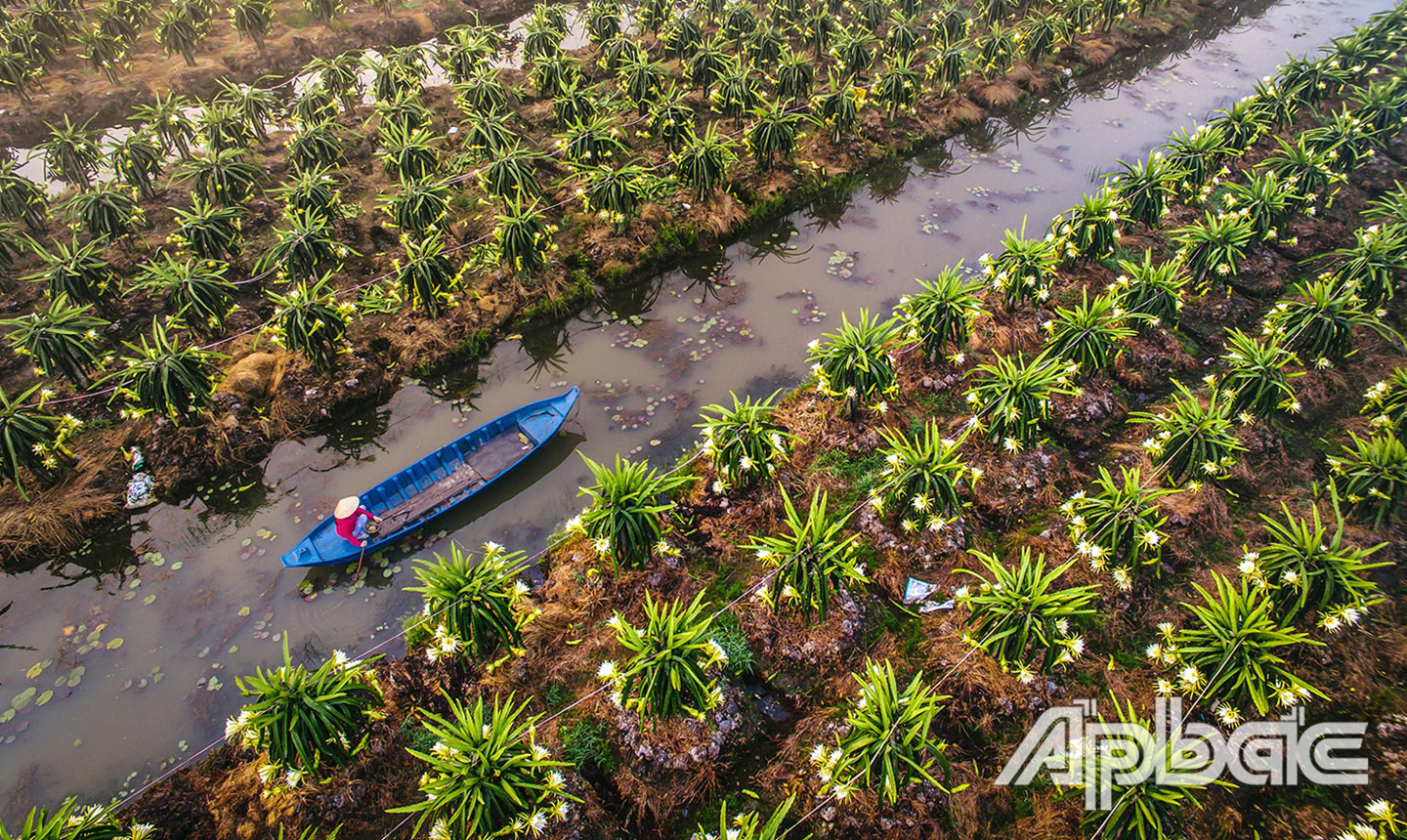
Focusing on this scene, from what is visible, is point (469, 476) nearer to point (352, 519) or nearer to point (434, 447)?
point (434, 447)

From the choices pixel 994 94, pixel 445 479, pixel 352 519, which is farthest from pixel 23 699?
pixel 994 94

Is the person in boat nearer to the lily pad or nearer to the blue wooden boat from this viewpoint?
the blue wooden boat

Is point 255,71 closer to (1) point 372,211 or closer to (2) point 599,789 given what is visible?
(1) point 372,211

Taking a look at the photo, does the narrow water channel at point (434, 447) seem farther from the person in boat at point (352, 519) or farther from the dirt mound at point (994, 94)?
the dirt mound at point (994, 94)

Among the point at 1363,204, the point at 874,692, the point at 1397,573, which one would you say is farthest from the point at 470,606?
A: the point at 1363,204

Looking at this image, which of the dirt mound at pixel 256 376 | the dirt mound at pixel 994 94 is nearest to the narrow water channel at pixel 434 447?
the dirt mound at pixel 994 94

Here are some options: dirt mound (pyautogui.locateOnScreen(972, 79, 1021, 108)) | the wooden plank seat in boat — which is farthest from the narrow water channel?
dirt mound (pyautogui.locateOnScreen(972, 79, 1021, 108))
